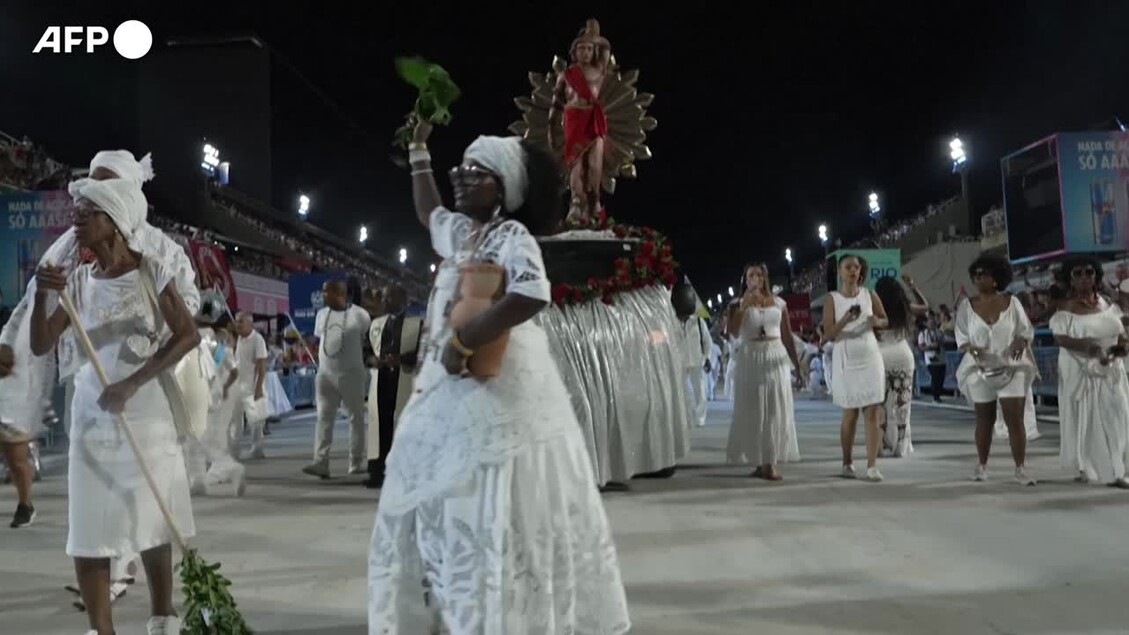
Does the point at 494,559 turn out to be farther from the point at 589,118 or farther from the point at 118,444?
the point at 589,118

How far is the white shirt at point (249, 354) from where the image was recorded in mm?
10953

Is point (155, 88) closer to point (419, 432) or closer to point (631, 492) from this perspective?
point (631, 492)

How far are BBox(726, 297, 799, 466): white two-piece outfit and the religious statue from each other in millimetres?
1802

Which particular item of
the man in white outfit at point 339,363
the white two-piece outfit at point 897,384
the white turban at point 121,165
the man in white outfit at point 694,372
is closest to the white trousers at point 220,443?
the man in white outfit at point 339,363

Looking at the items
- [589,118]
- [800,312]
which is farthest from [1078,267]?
[800,312]

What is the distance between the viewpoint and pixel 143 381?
143 inches

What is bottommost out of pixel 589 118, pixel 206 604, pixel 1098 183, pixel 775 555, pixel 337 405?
pixel 775 555

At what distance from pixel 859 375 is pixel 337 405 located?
492 cm

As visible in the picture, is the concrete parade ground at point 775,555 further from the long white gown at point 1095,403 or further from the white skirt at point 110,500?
the white skirt at point 110,500

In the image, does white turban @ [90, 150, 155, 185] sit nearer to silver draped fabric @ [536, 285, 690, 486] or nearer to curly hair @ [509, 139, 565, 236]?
curly hair @ [509, 139, 565, 236]

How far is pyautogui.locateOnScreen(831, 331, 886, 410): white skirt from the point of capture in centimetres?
839

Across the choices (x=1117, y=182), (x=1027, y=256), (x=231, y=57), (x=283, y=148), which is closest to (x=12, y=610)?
(x=1117, y=182)

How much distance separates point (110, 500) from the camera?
3584mm

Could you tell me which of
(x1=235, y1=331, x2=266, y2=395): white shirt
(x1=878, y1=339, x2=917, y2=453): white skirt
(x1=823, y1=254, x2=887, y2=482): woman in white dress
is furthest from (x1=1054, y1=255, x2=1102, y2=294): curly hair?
(x1=235, y1=331, x2=266, y2=395): white shirt
